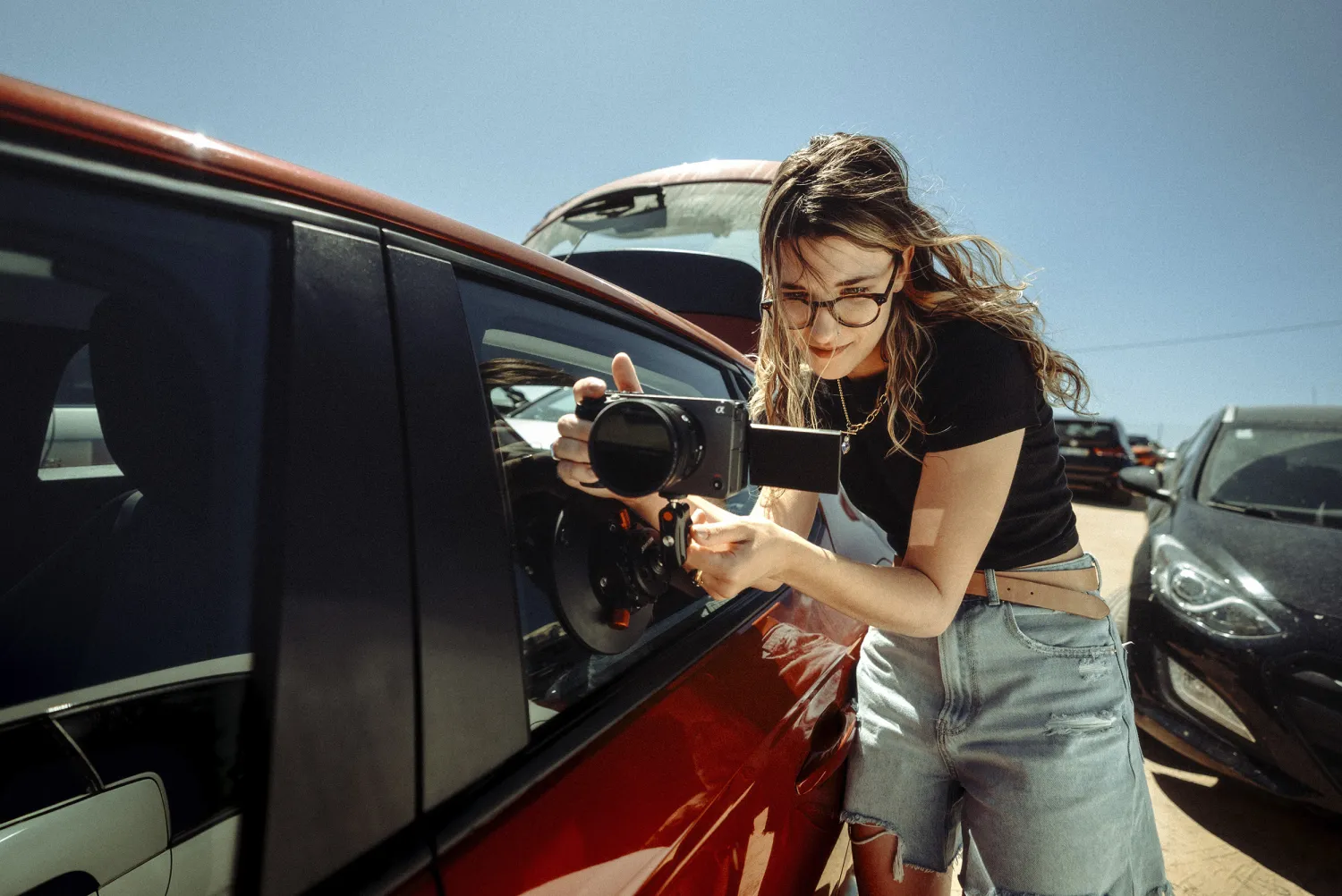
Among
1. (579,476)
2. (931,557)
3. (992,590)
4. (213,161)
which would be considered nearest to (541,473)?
(579,476)

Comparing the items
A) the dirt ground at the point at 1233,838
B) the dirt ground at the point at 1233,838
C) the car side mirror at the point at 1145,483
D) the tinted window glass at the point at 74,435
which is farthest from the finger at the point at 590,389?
the car side mirror at the point at 1145,483

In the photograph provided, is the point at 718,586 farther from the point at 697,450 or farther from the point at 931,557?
the point at 931,557

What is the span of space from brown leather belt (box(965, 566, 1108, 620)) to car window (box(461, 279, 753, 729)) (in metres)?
0.58

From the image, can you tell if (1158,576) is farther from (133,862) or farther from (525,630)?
(133,862)

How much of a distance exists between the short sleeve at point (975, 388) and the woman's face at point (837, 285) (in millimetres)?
127

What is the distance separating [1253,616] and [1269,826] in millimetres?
861

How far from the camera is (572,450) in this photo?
90 centimetres

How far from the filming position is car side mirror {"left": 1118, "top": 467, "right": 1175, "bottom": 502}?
3443 millimetres

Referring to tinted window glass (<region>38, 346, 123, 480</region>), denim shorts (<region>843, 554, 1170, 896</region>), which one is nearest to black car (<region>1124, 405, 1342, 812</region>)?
denim shorts (<region>843, 554, 1170, 896</region>)

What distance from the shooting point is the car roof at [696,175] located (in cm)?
338

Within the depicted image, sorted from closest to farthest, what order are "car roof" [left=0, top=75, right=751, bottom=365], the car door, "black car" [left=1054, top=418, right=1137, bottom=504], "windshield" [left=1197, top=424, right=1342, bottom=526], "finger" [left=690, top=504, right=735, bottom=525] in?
"car roof" [left=0, top=75, right=751, bottom=365] → the car door → "finger" [left=690, top=504, right=735, bottom=525] → "windshield" [left=1197, top=424, right=1342, bottom=526] → "black car" [left=1054, top=418, right=1137, bottom=504]

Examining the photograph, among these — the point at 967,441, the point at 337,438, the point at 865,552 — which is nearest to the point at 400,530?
the point at 337,438

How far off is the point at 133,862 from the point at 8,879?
8 centimetres

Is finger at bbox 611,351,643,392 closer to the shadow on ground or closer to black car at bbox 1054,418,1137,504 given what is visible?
the shadow on ground
